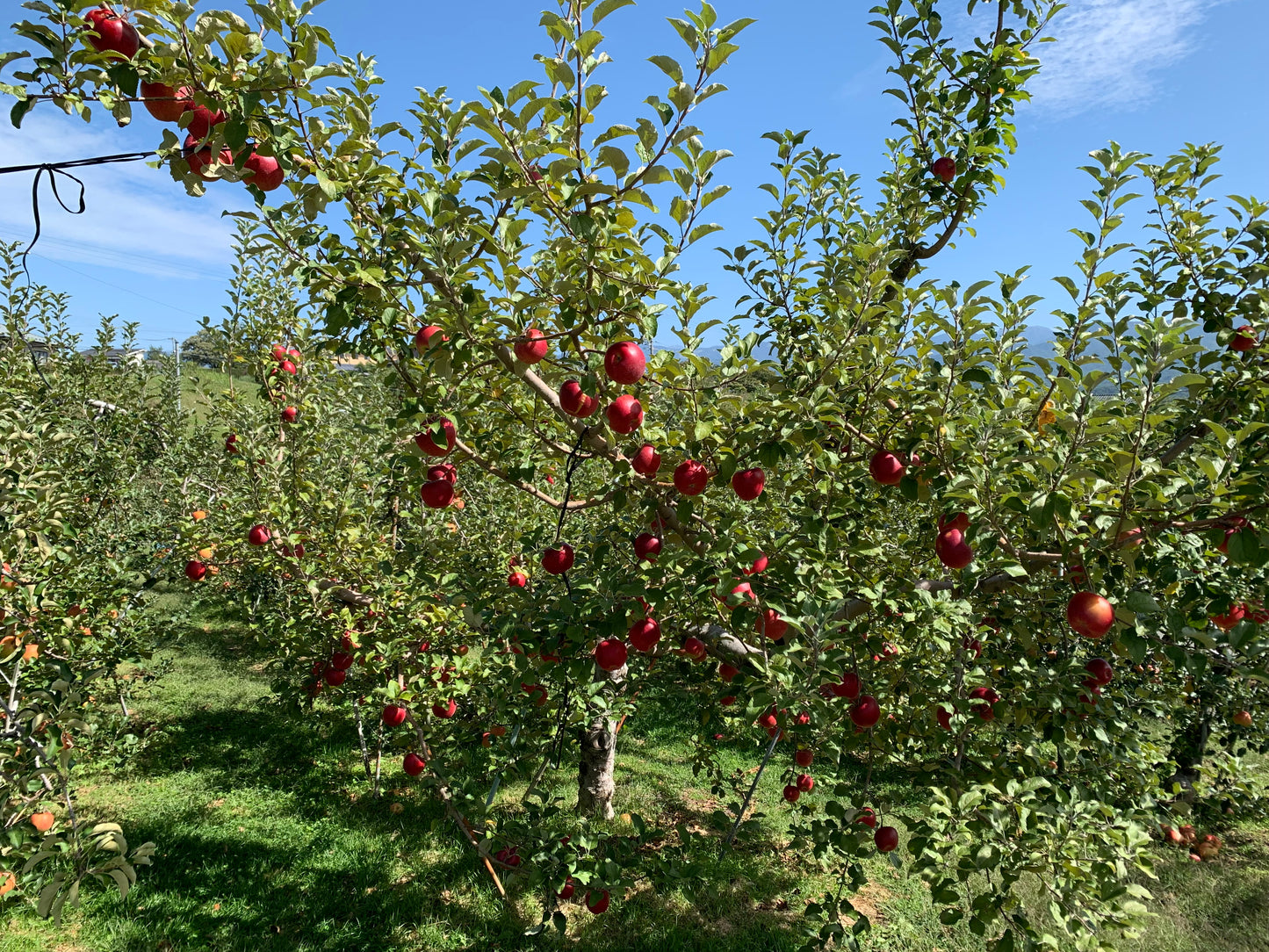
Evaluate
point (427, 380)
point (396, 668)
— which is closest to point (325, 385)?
point (396, 668)

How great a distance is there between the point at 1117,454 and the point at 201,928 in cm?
572

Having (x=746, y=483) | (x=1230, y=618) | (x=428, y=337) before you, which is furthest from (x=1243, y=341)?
(x=428, y=337)

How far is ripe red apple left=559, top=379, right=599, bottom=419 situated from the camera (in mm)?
2344

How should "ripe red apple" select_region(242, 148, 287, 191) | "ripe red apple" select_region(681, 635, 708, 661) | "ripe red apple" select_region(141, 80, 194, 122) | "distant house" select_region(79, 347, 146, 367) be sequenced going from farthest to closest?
"distant house" select_region(79, 347, 146, 367)
"ripe red apple" select_region(681, 635, 708, 661)
"ripe red apple" select_region(242, 148, 287, 191)
"ripe red apple" select_region(141, 80, 194, 122)

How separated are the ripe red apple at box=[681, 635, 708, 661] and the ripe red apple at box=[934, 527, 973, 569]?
54.0 inches

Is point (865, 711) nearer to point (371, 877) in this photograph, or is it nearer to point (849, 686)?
point (849, 686)

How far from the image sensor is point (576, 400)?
7.72 feet

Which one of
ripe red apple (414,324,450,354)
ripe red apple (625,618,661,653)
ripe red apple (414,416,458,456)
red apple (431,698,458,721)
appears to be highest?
ripe red apple (414,324,450,354)

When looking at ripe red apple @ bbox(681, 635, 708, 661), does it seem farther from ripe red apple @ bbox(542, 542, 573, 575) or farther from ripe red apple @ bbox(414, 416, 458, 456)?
ripe red apple @ bbox(414, 416, 458, 456)

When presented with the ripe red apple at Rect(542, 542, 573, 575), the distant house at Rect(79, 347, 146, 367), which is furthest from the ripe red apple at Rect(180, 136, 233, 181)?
the distant house at Rect(79, 347, 146, 367)

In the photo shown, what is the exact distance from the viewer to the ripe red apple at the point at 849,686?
3092 millimetres

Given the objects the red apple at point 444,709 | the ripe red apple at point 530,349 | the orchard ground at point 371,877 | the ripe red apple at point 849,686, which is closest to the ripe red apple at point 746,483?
the ripe red apple at point 530,349

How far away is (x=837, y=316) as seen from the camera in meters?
2.38

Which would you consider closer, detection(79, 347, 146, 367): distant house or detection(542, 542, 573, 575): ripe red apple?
detection(542, 542, 573, 575): ripe red apple
